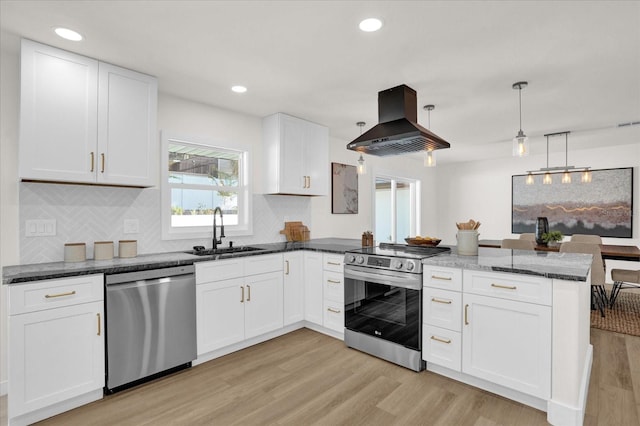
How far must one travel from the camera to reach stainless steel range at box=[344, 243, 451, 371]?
8.80ft

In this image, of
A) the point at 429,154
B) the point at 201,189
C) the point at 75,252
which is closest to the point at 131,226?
the point at 75,252

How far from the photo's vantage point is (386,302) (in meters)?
2.87

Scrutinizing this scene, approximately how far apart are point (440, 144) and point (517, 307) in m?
1.44

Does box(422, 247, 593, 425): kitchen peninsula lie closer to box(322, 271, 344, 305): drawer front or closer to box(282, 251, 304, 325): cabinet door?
box(322, 271, 344, 305): drawer front

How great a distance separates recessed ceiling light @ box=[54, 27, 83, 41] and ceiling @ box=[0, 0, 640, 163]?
6 cm

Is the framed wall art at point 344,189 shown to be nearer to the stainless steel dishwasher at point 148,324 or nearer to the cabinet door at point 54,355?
the stainless steel dishwasher at point 148,324

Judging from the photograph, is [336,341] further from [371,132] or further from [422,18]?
[422,18]

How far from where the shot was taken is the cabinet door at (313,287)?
3510mm

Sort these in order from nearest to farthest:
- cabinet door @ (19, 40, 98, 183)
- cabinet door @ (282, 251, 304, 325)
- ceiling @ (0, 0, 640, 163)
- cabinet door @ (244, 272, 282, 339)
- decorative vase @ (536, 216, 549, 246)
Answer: ceiling @ (0, 0, 640, 163), cabinet door @ (19, 40, 98, 183), cabinet door @ (244, 272, 282, 339), cabinet door @ (282, 251, 304, 325), decorative vase @ (536, 216, 549, 246)

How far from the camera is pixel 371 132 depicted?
2924mm

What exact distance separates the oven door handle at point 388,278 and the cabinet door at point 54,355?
2020mm

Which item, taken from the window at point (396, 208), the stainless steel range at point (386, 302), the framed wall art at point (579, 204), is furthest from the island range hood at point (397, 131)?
the framed wall art at point (579, 204)

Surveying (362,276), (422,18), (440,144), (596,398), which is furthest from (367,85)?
(596,398)

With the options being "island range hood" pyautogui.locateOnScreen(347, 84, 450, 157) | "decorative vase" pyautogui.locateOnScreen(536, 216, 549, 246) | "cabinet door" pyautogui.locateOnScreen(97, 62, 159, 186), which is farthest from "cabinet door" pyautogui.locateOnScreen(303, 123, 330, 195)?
"decorative vase" pyautogui.locateOnScreen(536, 216, 549, 246)
